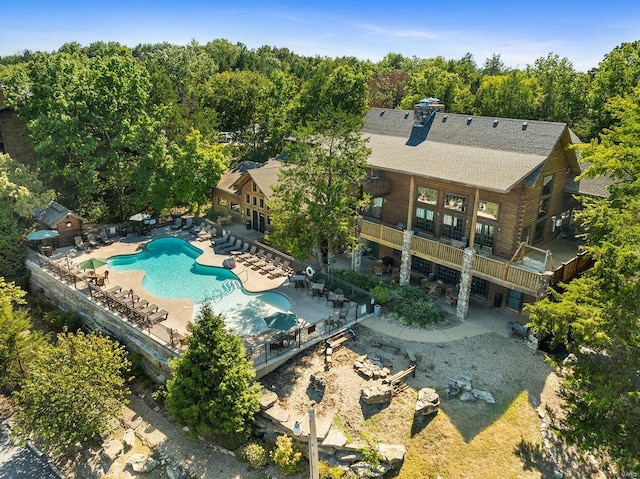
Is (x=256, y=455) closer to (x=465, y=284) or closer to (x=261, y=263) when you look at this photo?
(x=465, y=284)

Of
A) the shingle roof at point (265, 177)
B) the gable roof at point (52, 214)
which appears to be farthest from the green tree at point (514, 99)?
the gable roof at point (52, 214)

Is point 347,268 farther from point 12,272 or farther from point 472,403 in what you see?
point 12,272

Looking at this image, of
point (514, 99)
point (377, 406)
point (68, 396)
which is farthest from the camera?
point (514, 99)

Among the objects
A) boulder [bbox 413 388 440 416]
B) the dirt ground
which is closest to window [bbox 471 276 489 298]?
the dirt ground

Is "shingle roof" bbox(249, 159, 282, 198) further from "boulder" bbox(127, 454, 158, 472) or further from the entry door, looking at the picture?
"boulder" bbox(127, 454, 158, 472)

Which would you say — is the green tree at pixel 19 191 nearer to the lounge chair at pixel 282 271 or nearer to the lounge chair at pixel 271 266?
the lounge chair at pixel 271 266

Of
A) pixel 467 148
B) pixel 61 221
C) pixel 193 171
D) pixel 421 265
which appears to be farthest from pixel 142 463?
pixel 193 171
